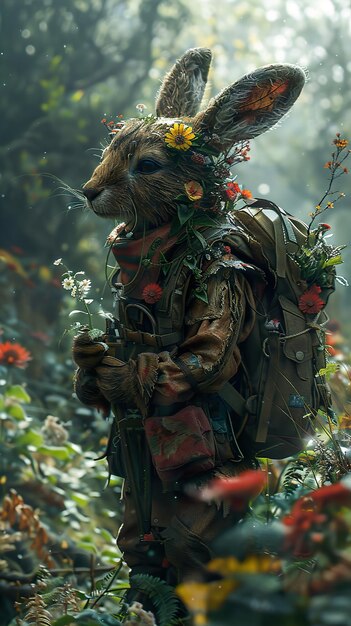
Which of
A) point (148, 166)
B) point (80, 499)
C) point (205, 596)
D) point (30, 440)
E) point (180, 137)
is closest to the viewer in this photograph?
point (205, 596)

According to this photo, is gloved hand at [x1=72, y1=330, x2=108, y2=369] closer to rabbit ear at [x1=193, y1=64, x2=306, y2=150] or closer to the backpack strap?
the backpack strap

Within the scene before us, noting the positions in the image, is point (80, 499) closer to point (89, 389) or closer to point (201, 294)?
point (89, 389)

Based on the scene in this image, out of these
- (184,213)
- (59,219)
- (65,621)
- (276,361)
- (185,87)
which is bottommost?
(65,621)

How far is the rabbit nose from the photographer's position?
4395 mm

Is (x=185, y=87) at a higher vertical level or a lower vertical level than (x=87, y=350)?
higher

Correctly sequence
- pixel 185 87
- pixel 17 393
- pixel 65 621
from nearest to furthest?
pixel 65 621 < pixel 185 87 < pixel 17 393

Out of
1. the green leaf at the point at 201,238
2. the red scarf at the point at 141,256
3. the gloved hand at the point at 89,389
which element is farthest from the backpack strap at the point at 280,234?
the gloved hand at the point at 89,389

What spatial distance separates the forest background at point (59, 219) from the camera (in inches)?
263

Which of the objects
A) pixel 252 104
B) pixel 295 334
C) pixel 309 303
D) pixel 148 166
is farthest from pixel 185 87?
pixel 295 334

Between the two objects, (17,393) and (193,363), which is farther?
(17,393)

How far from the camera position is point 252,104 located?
436cm

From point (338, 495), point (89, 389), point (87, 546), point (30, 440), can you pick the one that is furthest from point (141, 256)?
point (30, 440)

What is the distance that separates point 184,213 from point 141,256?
12.1 inches

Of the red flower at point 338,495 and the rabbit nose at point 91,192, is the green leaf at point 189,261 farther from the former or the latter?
the red flower at point 338,495
